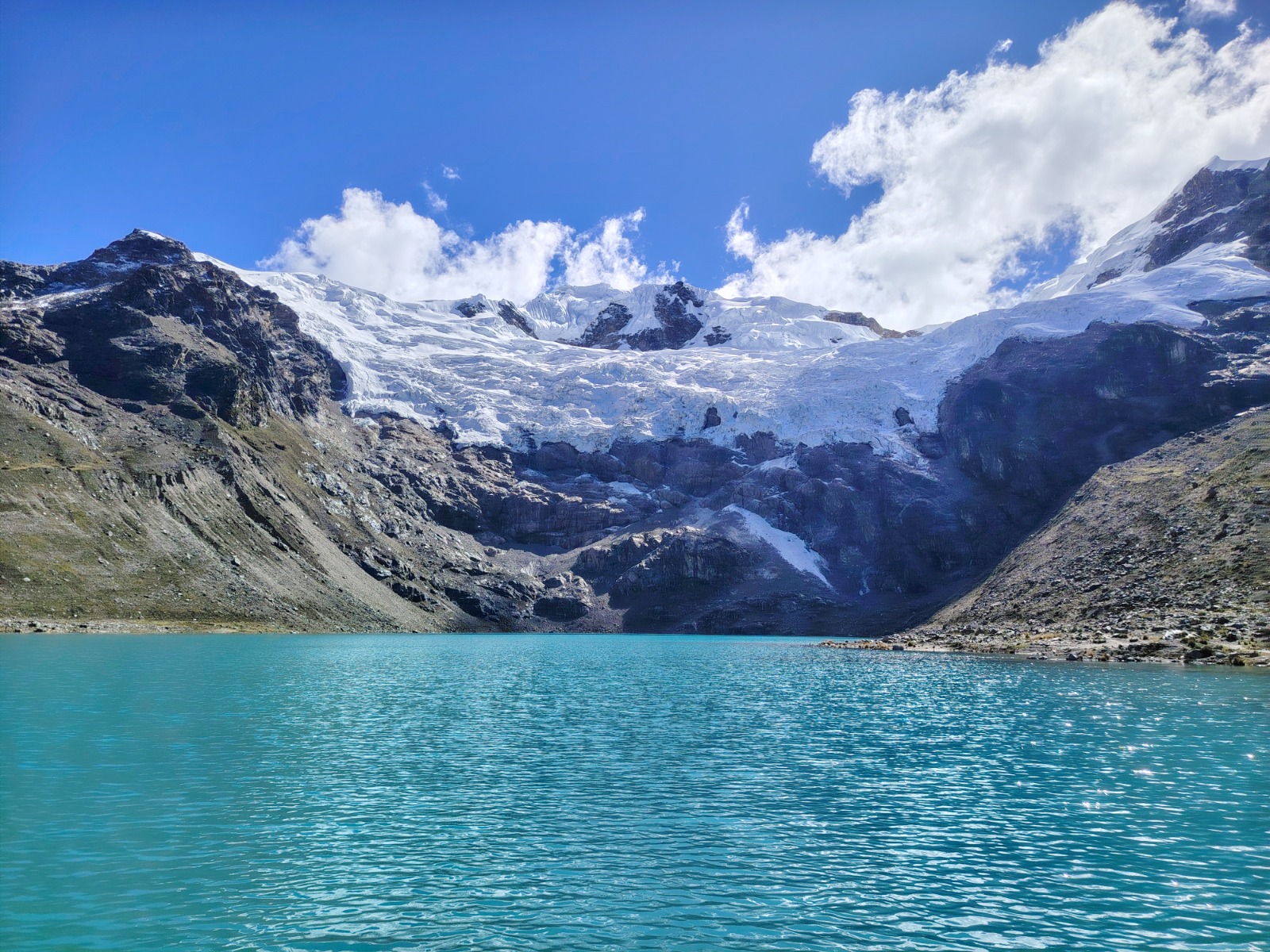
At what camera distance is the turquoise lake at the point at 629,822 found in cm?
1686

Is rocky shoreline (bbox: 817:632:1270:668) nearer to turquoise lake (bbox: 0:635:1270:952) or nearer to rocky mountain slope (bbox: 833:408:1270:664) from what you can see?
rocky mountain slope (bbox: 833:408:1270:664)

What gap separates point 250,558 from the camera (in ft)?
500

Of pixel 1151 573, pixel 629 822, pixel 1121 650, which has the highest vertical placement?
pixel 1151 573

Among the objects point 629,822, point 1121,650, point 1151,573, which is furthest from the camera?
point 1151,573

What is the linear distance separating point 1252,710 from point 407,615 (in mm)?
157251

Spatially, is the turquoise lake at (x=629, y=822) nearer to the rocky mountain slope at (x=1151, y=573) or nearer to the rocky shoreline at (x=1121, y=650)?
the rocky shoreline at (x=1121, y=650)

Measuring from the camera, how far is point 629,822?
24.5 metres

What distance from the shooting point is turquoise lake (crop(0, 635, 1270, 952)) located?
16859 millimetres

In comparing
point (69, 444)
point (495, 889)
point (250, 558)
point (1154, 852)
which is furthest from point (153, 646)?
point (1154, 852)

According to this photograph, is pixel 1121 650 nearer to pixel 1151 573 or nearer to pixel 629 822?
pixel 1151 573

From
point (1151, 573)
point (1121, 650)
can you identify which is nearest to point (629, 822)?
point (1121, 650)

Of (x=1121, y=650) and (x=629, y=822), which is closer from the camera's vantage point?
(x=629, y=822)

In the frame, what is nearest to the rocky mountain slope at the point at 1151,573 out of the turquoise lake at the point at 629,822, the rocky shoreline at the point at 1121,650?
the rocky shoreline at the point at 1121,650

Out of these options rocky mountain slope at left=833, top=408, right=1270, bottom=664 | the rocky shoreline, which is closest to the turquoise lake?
the rocky shoreline
